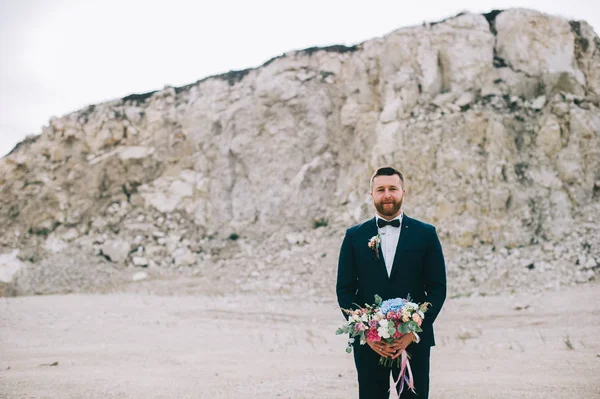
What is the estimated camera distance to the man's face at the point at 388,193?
10.2 ft

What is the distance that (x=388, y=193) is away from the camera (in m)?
3.11

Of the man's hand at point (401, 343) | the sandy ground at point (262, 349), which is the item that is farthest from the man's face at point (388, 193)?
the sandy ground at point (262, 349)

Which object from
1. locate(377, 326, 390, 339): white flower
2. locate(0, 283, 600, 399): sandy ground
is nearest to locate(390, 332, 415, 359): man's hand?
locate(377, 326, 390, 339): white flower

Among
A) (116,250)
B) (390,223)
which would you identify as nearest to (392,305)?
(390,223)

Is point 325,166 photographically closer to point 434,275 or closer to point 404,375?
point 434,275

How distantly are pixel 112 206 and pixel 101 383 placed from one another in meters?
14.9

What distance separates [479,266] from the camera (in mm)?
14305

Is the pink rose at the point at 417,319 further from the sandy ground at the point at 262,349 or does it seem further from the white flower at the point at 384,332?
the sandy ground at the point at 262,349

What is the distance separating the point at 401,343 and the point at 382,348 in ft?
0.40

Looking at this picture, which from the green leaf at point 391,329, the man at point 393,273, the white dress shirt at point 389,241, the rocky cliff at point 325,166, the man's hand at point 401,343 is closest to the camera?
the green leaf at point 391,329

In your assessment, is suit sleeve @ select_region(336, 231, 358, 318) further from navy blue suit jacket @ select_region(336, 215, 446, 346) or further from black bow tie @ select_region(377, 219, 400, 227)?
black bow tie @ select_region(377, 219, 400, 227)

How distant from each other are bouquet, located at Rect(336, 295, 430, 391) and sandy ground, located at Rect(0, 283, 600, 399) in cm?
228

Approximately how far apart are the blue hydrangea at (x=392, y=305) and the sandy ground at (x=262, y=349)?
98.5 inches

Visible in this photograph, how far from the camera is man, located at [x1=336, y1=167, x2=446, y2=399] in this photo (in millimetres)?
3043
